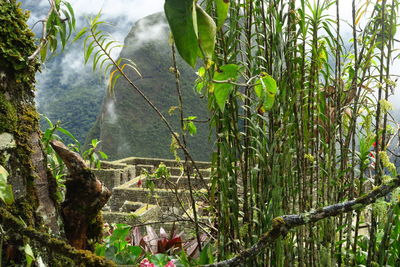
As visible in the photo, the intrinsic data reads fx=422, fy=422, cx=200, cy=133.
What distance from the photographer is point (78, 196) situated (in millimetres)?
1049

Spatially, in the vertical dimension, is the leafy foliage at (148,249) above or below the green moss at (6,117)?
below

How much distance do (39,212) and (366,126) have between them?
3.82 ft

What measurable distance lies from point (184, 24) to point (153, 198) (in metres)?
5.80

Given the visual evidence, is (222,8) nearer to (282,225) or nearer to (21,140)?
(282,225)

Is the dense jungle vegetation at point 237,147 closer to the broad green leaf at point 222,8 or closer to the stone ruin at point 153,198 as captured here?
the broad green leaf at point 222,8

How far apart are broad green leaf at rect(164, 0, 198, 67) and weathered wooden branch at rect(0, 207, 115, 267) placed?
52 cm

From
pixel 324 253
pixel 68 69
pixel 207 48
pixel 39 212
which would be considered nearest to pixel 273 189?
pixel 324 253

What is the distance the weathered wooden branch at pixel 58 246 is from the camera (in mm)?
664

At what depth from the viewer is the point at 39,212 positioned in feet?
2.80

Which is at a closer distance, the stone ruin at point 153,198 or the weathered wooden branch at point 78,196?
the weathered wooden branch at point 78,196

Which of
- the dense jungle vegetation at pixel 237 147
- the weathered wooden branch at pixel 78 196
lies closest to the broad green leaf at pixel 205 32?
the dense jungle vegetation at pixel 237 147

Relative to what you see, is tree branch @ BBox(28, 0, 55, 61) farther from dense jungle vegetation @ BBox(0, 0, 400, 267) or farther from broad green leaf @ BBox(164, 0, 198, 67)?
broad green leaf @ BBox(164, 0, 198, 67)

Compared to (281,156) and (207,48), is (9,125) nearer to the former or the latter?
(207,48)

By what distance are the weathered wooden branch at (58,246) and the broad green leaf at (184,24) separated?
52cm
